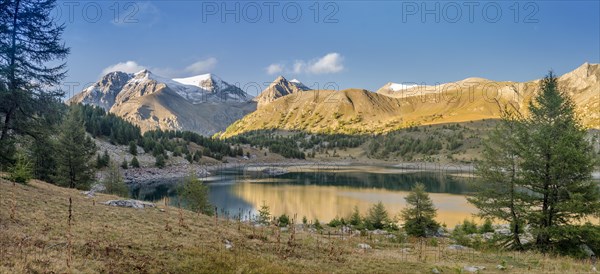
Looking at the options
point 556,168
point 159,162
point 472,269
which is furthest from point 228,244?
point 159,162

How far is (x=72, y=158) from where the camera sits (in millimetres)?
43188

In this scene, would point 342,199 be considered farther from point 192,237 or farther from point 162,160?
point 162,160

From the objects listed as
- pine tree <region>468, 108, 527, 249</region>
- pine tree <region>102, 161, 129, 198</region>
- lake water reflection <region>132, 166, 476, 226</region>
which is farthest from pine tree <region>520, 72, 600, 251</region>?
pine tree <region>102, 161, 129, 198</region>

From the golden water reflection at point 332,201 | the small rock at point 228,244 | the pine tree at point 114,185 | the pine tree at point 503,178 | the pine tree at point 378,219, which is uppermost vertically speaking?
the pine tree at point 503,178

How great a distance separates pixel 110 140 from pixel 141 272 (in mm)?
135400

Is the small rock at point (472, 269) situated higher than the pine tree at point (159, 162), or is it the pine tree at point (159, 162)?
the pine tree at point (159, 162)

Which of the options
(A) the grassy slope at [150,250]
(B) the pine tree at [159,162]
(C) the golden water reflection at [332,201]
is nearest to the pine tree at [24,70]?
(A) the grassy slope at [150,250]

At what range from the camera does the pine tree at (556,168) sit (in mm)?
20250

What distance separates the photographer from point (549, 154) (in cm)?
2123

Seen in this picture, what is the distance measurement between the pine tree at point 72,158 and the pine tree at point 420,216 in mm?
39137

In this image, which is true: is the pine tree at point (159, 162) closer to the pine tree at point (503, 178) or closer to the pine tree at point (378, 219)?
the pine tree at point (378, 219)

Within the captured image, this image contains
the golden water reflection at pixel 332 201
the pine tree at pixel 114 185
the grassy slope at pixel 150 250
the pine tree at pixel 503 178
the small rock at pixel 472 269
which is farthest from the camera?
the golden water reflection at pixel 332 201

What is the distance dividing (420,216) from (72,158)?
41641mm

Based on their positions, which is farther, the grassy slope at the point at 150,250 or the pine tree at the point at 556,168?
the pine tree at the point at 556,168
